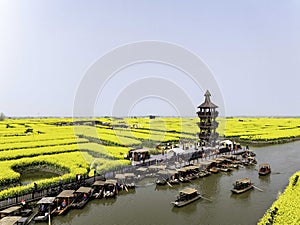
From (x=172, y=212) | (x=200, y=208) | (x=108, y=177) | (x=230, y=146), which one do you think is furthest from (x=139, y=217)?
(x=230, y=146)

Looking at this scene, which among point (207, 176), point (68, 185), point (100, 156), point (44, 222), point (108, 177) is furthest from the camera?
point (100, 156)

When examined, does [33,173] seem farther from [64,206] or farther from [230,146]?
[230,146]

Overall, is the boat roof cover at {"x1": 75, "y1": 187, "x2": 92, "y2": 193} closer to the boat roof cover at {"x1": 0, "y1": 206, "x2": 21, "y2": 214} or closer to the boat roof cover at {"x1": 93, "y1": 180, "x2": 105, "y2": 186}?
the boat roof cover at {"x1": 93, "y1": 180, "x2": 105, "y2": 186}

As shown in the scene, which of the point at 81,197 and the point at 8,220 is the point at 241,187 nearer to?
the point at 81,197

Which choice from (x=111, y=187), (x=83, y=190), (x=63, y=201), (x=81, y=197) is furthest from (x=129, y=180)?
(x=63, y=201)

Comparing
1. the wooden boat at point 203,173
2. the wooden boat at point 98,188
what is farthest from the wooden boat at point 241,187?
the wooden boat at point 98,188

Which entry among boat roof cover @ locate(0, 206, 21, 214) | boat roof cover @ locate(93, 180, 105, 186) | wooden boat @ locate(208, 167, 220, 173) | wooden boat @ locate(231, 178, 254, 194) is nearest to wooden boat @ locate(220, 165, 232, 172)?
wooden boat @ locate(208, 167, 220, 173)
